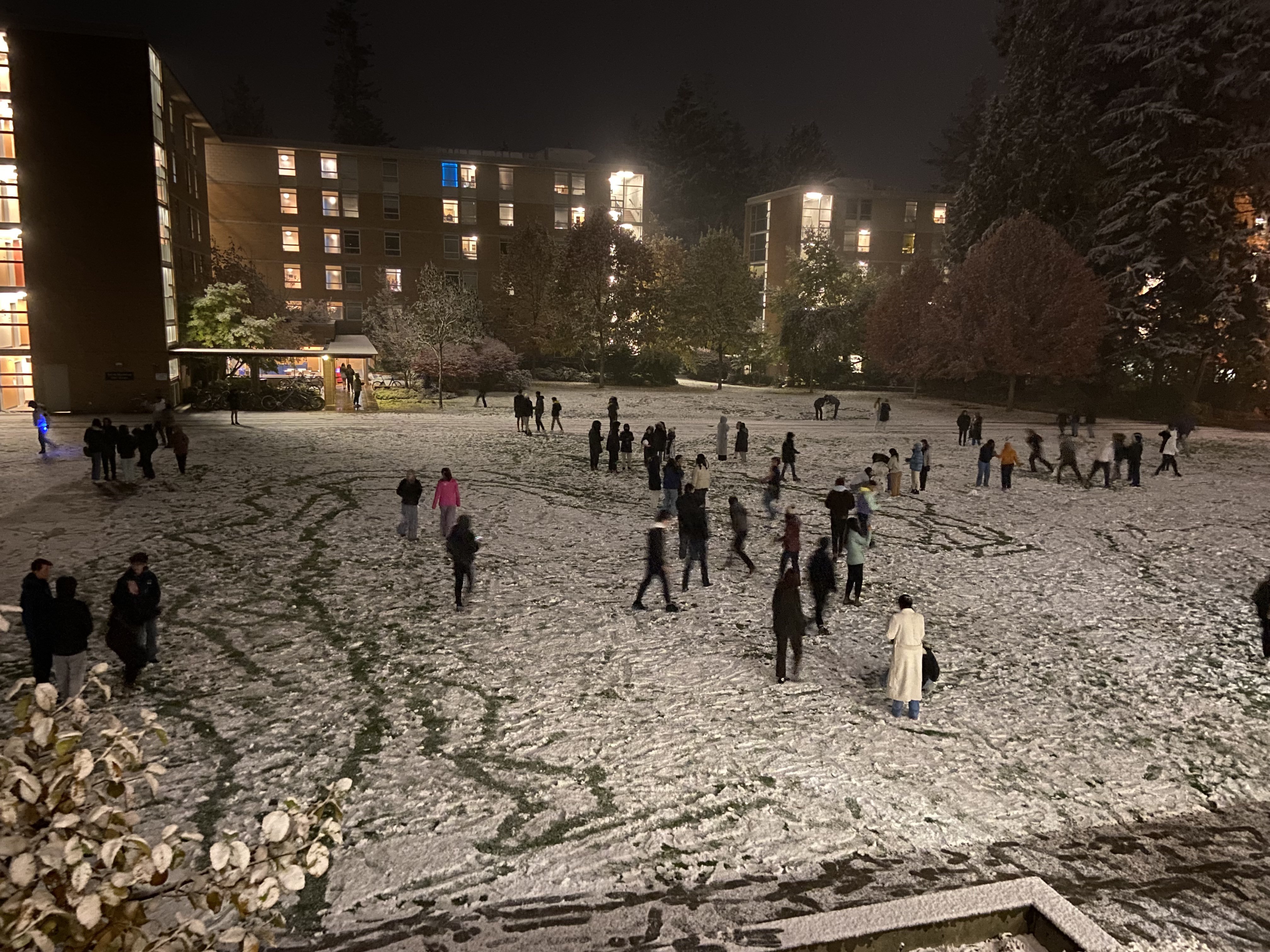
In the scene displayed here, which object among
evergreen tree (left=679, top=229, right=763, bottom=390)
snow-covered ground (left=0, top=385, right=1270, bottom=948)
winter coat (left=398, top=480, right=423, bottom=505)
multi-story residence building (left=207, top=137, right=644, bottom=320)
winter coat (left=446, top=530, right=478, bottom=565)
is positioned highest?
multi-story residence building (left=207, top=137, right=644, bottom=320)

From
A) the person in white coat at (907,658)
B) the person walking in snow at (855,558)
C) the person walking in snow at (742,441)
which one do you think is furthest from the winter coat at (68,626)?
the person walking in snow at (742,441)

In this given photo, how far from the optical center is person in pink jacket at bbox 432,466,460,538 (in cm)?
1543

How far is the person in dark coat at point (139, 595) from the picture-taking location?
386 inches

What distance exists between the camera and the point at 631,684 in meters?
10.5

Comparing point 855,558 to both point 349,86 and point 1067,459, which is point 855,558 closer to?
point 1067,459

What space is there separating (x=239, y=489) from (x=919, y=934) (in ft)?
62.3

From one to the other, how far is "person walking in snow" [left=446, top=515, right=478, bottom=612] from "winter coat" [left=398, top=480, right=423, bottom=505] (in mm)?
3070

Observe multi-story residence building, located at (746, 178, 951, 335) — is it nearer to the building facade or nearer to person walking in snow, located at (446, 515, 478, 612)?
the building facade

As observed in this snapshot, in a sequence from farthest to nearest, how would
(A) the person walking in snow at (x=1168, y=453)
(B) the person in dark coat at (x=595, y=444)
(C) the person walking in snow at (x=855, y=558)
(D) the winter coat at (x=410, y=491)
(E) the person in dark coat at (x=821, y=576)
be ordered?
(A) the person walking in snow at (x=1168, y=453) → (B) the person in dark coat at (x=595, y=444) → (D) the winter coat at (x=410, y=491) → (C) the person walking in snow at (x=855, y=558) → (E) the person in dark coat at (x=821, y=576)

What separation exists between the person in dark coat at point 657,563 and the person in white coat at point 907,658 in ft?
12.3

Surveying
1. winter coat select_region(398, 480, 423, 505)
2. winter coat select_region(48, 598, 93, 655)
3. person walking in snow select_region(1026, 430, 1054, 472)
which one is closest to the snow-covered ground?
winter coat select_region(398, 480, 423, 505)

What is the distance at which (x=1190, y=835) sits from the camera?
Answer: 7844mm

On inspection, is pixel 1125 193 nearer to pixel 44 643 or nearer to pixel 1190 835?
pixel 1190 835

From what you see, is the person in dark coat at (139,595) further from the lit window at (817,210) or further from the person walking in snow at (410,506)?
the lit window at (817,210)
